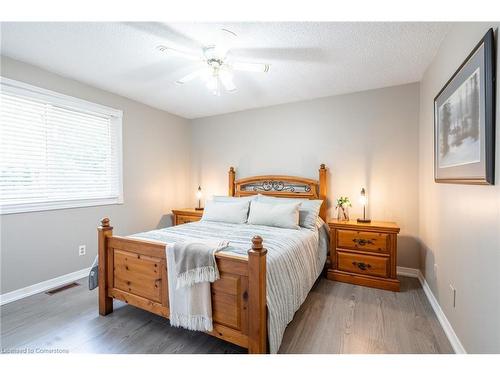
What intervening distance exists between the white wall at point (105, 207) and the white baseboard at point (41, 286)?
0.05 m

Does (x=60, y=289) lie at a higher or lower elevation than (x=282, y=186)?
lower

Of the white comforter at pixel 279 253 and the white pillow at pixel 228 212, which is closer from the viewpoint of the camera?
the white comforter at pixel 279 253

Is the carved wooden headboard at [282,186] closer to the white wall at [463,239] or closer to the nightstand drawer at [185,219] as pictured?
the nightstand drawer at [185,219]

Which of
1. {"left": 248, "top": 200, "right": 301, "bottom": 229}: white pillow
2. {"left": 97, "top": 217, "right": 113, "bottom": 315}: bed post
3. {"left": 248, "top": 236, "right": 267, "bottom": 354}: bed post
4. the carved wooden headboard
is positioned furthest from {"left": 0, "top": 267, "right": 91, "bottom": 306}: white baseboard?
{"left": 248, "top": 236, "right": 267, "bottom": 354}: bed post

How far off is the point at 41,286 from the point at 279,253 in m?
2.69

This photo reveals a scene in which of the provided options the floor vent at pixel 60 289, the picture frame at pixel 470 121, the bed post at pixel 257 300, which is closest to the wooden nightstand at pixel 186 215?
the floor vent at pixel 60 289

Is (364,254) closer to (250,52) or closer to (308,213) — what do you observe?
(308,213)

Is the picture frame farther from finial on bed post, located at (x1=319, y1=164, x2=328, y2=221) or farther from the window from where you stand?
the window

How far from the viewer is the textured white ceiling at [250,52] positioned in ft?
6.28

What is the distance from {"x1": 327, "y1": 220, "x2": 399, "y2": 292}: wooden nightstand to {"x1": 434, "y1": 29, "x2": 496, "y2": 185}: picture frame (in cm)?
92

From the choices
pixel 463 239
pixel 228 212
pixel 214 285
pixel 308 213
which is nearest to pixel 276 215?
pixel 308 213

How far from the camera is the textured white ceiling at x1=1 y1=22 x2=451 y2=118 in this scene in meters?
Result: 1.91

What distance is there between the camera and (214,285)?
1.71 metres
